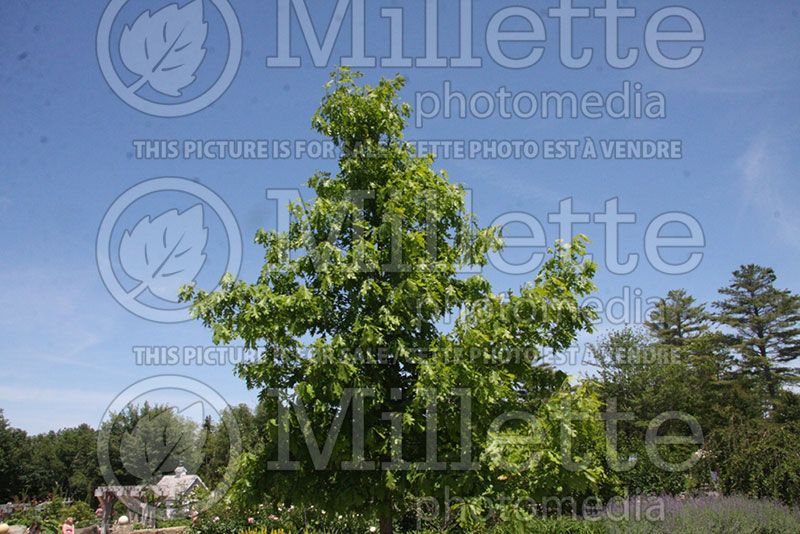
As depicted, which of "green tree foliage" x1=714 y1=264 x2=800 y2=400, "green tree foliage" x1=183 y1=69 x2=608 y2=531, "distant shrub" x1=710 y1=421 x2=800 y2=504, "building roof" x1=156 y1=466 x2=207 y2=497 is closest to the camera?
"green tree foliage" x1=183 y1=69 x2=608 y2=531

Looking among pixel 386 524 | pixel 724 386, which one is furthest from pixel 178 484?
pixel 724 386

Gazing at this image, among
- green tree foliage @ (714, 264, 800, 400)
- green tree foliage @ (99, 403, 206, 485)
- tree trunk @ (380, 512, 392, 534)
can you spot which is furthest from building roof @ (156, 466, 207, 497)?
green tree foliage @ (714, 264, 800, 400)

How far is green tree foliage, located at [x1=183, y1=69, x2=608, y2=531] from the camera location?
838cm

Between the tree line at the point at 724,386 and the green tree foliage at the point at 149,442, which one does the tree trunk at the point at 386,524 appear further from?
the green tree foliage at the point at 149,442

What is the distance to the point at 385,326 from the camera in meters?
8.85

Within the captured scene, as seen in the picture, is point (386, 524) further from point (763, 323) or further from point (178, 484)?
point (763, 323)

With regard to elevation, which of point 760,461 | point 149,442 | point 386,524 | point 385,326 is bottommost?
point 149,442

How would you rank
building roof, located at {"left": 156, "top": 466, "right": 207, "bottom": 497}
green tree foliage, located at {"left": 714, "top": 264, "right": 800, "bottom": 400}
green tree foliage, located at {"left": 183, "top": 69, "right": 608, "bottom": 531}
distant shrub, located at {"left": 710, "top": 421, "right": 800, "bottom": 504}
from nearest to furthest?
green tree foliage, located at {"left": 183, "top": 69, "right": 608, "bottom": 531} < distant shrub, located at {"left": 710, "top": 421, "right": 800, "bottom": 504} < building roof, located at {"left": 156, "top": 466, "right": 207, "bottom": 497} < green tree foliage, located at {"left": 714, "top": 264, "right": 800, "bottom": 400}

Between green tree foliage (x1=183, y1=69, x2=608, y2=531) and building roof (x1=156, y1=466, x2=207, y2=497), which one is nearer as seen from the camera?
green tree foliage (x1=183, y1=69, x2=608, y2=531)

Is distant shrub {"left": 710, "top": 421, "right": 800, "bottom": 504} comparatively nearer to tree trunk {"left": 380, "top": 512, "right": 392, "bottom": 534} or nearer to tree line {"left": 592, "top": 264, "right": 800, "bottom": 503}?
tree line {"left": 592, "top": 264, "right": 800, "bottom": 503}

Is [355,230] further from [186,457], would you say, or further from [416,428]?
[186,457]

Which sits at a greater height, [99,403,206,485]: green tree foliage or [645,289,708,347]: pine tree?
[645,289,708,347]: pine tree

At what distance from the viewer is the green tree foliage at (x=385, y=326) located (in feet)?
27.5

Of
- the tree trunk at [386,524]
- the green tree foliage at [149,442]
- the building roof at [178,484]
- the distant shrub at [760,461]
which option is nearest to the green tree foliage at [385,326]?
the tree trunk at [386,524]
